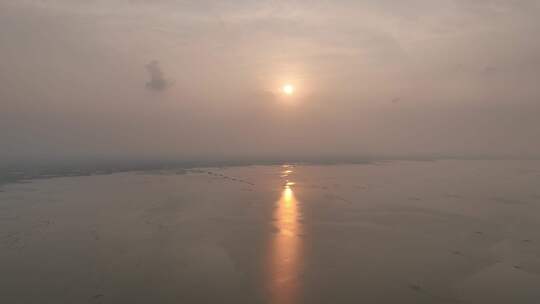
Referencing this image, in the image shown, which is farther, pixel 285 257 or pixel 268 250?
pixel 268 250

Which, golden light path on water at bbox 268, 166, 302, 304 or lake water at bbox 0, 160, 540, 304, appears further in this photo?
lake water at bbox 0, 160, 540, 304

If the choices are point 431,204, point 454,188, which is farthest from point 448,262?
point 454,188

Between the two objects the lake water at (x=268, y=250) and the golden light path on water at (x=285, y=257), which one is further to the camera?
the lake water at (x=268, y=250)

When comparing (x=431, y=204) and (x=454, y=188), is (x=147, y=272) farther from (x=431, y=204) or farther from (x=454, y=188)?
(x=454, y=188)
